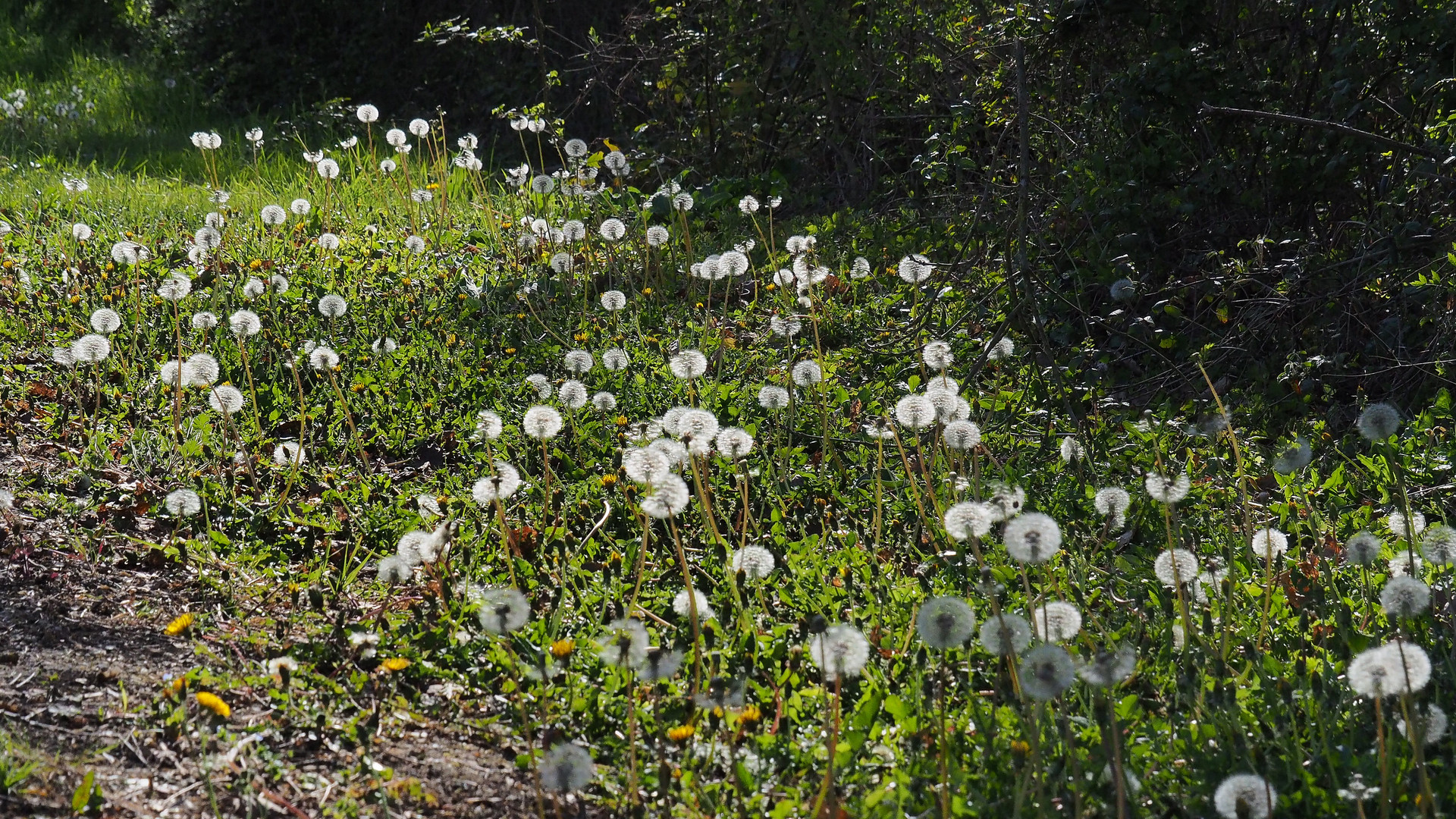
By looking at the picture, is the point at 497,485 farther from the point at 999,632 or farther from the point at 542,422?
the point at 999,632

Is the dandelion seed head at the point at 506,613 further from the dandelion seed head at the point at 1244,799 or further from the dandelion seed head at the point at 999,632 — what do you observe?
the dandelion seed head at the point at 1244,799

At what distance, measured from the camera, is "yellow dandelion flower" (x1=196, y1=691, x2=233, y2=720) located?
206 centimetres

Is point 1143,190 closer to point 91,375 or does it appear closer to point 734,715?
point 734,715

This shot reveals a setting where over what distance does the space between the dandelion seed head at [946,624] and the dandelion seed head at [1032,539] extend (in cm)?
14

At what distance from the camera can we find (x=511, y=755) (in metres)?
2.19

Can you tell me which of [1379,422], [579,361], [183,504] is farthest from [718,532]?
[1379,422]

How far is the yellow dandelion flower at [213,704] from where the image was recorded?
206cm

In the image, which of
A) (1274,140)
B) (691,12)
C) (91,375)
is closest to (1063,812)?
(1274,140)

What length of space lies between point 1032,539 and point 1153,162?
289 centimetres

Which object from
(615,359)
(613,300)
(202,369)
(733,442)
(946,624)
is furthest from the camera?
(613,300)

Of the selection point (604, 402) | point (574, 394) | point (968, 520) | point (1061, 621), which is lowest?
point (604, 402)

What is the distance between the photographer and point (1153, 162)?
4.40 meters

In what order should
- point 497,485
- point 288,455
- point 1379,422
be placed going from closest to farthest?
point 1379,422
point 497,485
point 288,455

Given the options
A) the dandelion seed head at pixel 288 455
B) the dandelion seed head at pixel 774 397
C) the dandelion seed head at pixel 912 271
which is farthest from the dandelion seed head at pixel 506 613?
the dandelion seed head at pixel 912 271
